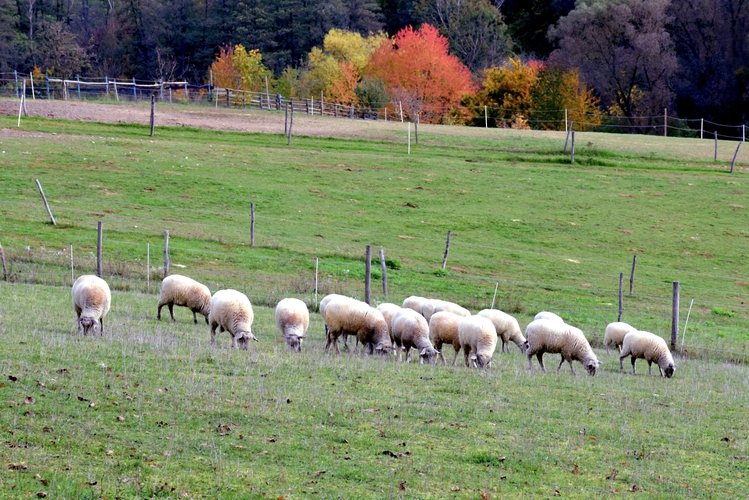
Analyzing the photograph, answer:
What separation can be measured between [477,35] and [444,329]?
82.2m

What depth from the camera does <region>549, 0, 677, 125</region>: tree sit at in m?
82.2

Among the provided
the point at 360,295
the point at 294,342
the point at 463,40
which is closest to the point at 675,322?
the point at 360,295

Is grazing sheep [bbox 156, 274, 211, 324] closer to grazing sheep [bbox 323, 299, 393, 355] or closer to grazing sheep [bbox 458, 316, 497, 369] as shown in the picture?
grazing sheep [bbox 323, 299, 393, 355]

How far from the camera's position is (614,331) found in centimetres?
2094

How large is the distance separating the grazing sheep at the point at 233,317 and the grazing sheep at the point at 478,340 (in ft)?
13.0

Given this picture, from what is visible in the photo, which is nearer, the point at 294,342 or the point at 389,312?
the point at 294,342

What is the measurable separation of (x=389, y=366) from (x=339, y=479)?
5.88 m

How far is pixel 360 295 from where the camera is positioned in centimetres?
2669

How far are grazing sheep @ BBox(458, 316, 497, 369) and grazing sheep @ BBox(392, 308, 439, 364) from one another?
2.02 feet

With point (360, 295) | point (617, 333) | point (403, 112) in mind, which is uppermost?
point (403, 112)

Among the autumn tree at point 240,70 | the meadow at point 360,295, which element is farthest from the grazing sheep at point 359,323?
the autumn tree at point 240,70

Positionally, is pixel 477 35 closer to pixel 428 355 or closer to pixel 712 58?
pixel 712 58

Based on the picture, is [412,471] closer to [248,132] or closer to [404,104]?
[248,132]

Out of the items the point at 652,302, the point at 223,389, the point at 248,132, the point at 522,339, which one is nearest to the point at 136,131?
the point at 248,132
